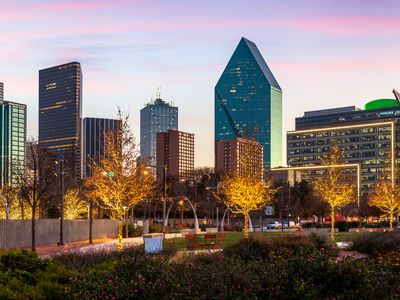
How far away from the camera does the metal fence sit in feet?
119

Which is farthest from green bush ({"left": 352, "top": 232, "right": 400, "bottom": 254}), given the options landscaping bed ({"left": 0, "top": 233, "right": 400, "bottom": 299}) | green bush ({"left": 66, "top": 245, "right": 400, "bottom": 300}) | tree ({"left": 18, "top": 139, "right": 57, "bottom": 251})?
tree ({"left": 18, "top": 139, "right": 57, "bottom": 251})

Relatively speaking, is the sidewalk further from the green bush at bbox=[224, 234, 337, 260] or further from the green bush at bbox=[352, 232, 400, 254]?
the green bush at bbox=[352, 232, 400, 254]

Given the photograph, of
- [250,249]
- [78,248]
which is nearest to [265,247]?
[250,249]

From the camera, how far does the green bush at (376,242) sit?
25.0 meters

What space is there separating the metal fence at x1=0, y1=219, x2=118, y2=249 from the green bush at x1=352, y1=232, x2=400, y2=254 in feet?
67.4

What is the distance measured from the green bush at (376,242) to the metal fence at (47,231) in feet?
67.4

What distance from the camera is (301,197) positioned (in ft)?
368

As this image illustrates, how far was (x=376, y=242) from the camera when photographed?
1029 inches

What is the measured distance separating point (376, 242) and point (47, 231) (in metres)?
24.1

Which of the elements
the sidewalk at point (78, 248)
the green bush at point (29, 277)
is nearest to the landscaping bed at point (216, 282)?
the green bush at point (29, 277)

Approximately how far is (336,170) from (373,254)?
1824 centimetres

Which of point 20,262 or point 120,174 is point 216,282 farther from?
point 120,174

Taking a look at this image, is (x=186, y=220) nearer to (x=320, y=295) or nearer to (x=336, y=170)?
(x=336, y=170)

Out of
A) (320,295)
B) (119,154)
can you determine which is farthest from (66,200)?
(320,295)
